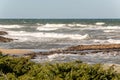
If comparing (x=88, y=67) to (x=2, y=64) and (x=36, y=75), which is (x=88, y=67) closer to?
(x=36, y=75)

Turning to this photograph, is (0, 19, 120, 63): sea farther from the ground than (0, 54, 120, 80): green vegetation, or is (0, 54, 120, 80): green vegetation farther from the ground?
(0, 54, 120, 80): green vegetation

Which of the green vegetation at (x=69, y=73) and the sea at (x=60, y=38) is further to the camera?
the sea at (x=60, y=38)

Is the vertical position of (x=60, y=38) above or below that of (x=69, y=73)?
below

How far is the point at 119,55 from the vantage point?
29859mm

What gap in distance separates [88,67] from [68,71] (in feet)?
1.35

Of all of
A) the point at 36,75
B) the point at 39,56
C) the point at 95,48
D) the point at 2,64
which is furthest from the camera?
the point at 95,48

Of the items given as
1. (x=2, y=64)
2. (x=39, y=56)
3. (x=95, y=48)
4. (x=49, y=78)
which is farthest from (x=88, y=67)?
(x=95, y=48)

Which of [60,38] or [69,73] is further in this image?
[60,38]

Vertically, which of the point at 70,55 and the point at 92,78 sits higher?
the point at 92,78

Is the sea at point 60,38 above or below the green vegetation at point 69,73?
below

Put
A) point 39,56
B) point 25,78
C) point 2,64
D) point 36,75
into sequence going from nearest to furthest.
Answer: point 25,78
point 36,75
point 2,64
point 39,56

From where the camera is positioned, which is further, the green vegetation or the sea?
the sea

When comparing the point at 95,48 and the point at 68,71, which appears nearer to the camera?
the point at 68,71

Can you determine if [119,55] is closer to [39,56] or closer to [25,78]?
[39,56]
